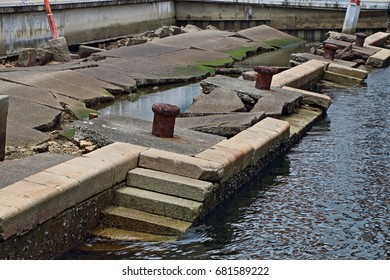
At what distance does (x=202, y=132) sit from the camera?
33.4 feet

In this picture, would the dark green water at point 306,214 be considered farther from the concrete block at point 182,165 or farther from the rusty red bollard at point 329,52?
the rusty red bollard at point 329,52

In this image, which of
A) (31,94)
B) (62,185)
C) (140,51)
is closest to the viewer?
(62,185)

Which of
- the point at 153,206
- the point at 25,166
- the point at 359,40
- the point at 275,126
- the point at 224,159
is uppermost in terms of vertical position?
the point at 25,166

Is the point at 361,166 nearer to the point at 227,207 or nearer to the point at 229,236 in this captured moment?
the point at 227,207

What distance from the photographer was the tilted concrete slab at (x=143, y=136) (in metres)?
8.84

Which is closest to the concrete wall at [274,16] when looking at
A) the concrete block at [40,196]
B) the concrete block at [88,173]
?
the concrete block at [88,173]

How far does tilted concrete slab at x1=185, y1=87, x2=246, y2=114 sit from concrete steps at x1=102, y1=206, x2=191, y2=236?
3.95 metres

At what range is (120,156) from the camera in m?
7.99

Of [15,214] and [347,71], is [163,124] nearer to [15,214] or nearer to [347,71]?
[15,214]

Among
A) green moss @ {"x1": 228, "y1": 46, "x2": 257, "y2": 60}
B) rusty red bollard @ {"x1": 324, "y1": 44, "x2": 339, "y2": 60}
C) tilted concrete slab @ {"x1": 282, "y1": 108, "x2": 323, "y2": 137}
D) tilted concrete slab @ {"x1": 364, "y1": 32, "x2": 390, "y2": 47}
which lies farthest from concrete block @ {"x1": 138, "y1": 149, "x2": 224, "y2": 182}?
tilted concrete slab @ {"x1": 364, "y1": 32, "x2": 390, "y2": 47}

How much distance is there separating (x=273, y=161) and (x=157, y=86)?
521cm

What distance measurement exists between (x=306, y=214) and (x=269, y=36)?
1580cm

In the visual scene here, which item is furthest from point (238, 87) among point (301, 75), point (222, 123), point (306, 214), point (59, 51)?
point (59, 51)

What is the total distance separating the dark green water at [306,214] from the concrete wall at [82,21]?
8.90m
